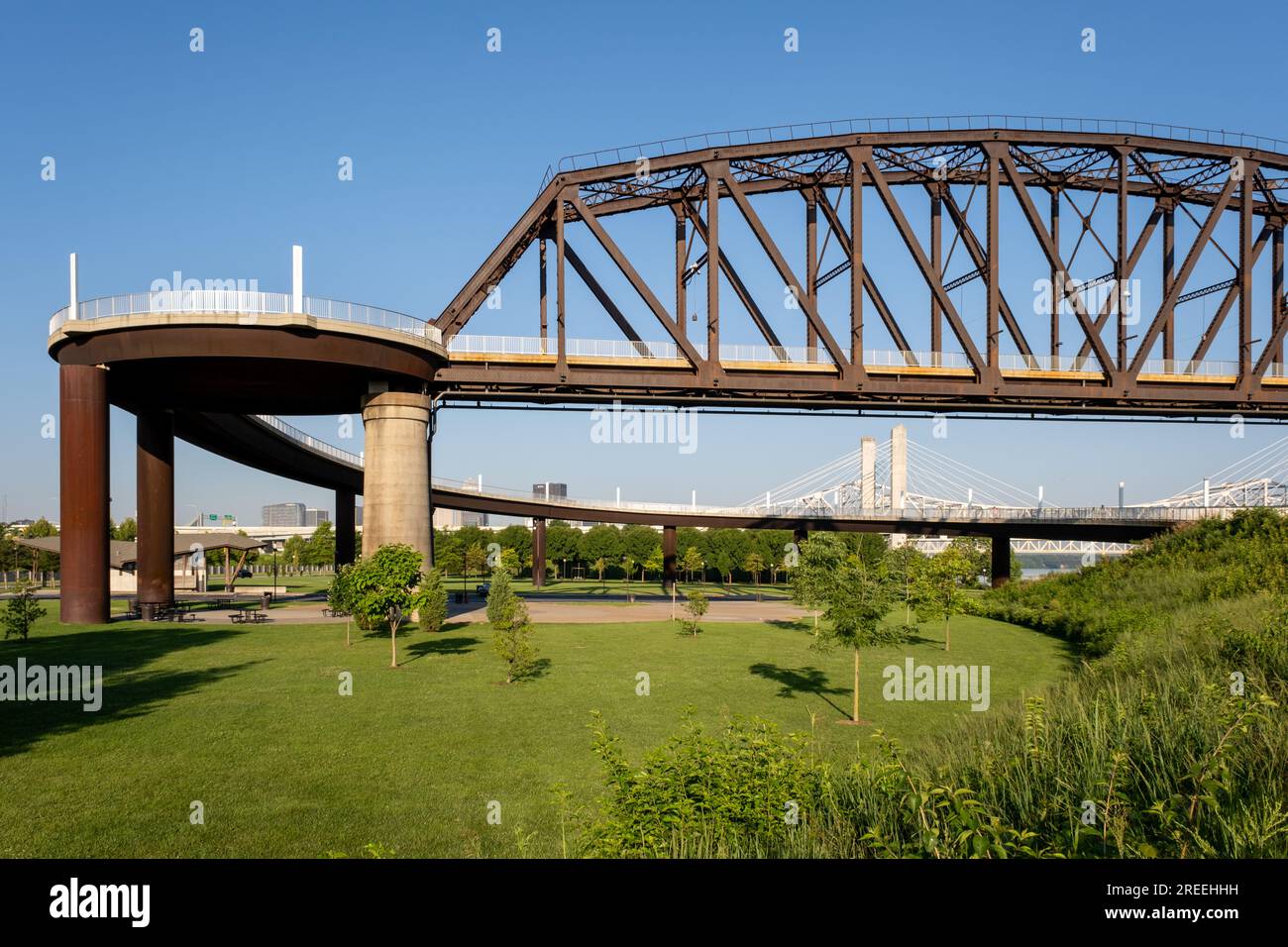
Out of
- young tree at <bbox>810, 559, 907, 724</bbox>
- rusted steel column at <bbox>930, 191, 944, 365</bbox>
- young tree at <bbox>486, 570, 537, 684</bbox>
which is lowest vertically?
young tree at <bbox>486, 570, 537, 684</bbox>

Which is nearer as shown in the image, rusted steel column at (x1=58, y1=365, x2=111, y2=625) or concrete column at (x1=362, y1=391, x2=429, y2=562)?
rusted steel column at (x1=58, y1=365, x2=111, y2=625)

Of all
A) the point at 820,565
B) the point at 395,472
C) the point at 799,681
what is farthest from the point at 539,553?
the point at 820,565

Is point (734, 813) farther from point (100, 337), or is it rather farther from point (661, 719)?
→ point (100, 337)

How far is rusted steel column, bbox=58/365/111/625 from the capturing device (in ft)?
117

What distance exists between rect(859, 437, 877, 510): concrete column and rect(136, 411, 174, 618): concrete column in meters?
102

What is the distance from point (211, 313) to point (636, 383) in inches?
869

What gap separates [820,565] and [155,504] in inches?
1618

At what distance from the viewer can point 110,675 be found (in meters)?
23.5

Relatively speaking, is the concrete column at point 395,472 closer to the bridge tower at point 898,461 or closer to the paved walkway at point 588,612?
the paved walkway at point 588,612

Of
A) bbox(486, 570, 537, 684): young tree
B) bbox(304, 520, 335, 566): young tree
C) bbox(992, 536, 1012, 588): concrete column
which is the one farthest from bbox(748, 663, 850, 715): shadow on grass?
bbox(304, 520, 335, 566): young tree

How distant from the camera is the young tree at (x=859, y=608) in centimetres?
2136

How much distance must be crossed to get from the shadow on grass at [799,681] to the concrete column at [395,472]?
21055 millimetres

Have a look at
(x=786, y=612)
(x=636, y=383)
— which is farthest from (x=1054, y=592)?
(x=636, y=383)

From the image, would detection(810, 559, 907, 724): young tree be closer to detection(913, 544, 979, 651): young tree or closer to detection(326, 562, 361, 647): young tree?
detection(913, 544, 979, 651): young tree
